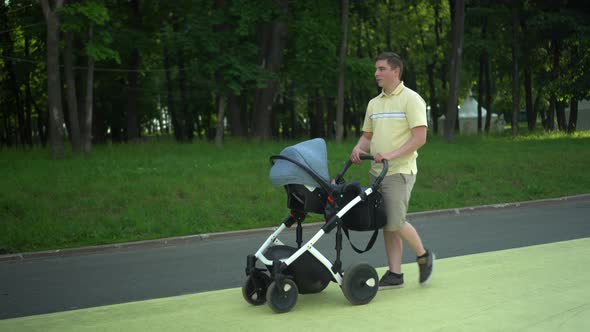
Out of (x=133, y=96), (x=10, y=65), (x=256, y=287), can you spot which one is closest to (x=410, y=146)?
(x=256, y=287)

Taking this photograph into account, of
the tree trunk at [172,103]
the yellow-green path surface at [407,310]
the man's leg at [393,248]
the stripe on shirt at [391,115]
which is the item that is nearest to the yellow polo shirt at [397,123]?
the stripe on shirt at [391,115]

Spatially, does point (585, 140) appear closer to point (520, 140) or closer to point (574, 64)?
point (520, 140)

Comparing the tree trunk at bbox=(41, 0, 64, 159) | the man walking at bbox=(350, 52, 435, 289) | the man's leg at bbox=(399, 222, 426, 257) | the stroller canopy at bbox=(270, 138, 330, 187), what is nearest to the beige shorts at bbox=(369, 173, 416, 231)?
the man walking at bbox=(350, 52, 435, 289)

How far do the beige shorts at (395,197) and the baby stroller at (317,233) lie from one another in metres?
0.09

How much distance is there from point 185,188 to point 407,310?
9.58 m

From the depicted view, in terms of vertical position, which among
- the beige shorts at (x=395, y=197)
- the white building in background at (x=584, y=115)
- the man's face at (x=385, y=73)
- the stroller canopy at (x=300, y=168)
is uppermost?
the man's face at (x=385, y=73)

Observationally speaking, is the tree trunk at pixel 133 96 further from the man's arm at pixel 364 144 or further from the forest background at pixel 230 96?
the man's arm at pixel 364 144

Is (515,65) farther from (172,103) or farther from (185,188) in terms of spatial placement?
(185,188)

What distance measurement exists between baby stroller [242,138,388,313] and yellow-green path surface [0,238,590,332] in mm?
147

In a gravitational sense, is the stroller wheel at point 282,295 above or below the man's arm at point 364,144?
below

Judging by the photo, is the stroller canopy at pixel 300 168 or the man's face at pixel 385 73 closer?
the stroller canopy at pixel 300 168

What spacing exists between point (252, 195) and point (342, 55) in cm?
1543

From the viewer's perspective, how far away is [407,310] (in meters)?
5.85

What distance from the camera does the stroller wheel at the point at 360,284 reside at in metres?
6.01
